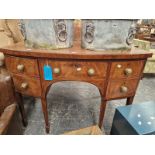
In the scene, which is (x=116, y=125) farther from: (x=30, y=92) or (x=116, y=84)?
(x=30, y=92)

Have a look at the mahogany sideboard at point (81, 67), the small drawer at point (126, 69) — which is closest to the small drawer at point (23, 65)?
the mahogany sideboard at point (81, 67)

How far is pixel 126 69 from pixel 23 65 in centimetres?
62

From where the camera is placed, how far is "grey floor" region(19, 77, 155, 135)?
128 cm

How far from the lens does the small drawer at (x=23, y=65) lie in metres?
0.82

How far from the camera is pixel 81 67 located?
0.82 metres

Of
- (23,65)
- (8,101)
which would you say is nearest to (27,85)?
(23,65)

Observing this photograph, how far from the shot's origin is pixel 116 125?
0.97 meters

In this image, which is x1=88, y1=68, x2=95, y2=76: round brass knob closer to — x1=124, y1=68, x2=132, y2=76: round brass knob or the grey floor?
x1=124, y1=68, x2=132, y2=76: round brass knob

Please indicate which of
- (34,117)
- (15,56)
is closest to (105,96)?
(15,56)

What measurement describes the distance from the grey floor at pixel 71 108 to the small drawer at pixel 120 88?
0.47 metres

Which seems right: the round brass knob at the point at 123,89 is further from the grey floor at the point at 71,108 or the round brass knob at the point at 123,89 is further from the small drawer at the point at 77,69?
the grey floor at the point at 71,108

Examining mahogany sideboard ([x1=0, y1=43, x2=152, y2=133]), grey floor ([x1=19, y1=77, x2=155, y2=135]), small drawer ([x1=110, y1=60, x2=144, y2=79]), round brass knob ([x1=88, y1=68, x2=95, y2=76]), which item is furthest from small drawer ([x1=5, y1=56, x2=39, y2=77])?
grey floor ([x1=19, y1=77, x2=155, y2=135])
